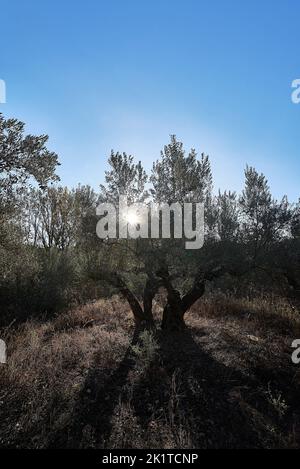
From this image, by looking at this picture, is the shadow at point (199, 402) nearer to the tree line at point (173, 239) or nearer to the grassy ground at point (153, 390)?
the grassy ground at point (153, 390)

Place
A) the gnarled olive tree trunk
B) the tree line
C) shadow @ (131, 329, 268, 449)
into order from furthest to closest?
the gnarled olive tree trunk, the tree line, shadow @ (131, 329, 268, 449)

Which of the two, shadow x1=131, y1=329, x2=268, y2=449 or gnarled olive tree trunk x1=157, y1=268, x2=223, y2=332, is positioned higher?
gnarled olive tree trunk x1=157, y1=268, x2=223, y2=332

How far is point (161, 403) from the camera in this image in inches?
180

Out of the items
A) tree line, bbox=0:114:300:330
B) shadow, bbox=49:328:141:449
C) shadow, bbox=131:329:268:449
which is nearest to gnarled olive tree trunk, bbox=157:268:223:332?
tree line, bbox=0:114:300:330

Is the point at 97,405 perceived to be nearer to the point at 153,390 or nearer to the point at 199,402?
the point at 153,390

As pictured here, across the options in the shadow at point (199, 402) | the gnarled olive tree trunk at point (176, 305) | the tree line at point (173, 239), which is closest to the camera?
the shadow at point (199, 402)

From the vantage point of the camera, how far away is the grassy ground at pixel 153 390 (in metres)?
3.86

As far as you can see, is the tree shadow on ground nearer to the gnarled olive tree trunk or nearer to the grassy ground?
the grassy ground

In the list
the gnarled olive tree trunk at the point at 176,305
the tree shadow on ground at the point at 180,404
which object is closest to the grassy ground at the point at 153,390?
the tree shadow on ground at the point at 180,404

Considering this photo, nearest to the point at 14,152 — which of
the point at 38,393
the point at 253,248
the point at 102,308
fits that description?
the point at 38,393

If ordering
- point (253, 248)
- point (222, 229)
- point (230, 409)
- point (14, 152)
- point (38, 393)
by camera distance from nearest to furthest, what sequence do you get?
point (230, 409) < point (38, 393) < point (14, 152) < point (253, 248) < point (222, 229)

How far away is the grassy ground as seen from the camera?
386 centimetres

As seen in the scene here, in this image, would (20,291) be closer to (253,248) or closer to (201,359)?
(201,359)
